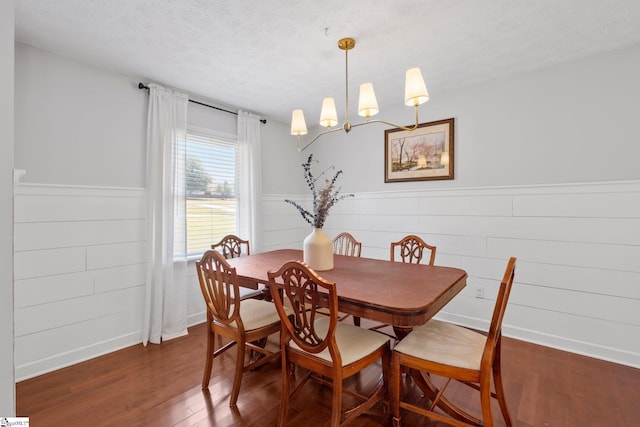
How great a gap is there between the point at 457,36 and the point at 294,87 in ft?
4.92

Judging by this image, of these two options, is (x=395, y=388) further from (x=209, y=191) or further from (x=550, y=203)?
(x=209, y=191)

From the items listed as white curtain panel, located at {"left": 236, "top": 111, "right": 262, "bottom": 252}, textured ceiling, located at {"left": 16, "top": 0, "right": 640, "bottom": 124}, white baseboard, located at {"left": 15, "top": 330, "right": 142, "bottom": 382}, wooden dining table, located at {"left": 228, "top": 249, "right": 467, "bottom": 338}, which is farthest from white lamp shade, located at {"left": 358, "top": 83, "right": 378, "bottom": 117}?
white baseboard, located at {"left": 15, "top": 330, "right": 142, "bottom": 382}

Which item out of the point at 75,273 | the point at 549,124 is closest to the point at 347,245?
the point at 549,124

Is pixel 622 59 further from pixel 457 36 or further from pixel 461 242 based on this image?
pixel 461 242

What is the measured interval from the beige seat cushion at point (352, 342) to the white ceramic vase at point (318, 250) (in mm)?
410

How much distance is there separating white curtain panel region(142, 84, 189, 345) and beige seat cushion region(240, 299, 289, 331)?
101 cm

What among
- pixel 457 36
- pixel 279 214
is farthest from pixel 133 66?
pixel 457 36

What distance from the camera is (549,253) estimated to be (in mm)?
2590

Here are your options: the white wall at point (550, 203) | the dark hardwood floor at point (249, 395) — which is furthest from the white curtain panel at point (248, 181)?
the white wall at point (550, 203)

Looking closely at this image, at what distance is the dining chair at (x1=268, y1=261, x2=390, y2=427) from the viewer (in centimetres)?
143

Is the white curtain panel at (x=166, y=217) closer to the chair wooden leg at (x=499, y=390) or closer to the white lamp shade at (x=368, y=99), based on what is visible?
the white lamp shade at (x=368, y=99)

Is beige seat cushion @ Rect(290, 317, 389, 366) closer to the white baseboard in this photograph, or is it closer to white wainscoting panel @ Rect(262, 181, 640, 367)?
white wainscoting panel @ Rect(262, 181, 640, 367)

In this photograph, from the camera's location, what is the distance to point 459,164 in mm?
3055

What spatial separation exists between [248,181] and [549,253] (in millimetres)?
3137
